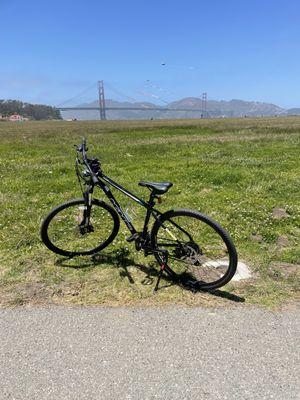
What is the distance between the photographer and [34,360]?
4180 mm

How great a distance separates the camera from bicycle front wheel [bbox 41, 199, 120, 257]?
21.3ft

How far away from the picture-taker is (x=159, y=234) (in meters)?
5.88

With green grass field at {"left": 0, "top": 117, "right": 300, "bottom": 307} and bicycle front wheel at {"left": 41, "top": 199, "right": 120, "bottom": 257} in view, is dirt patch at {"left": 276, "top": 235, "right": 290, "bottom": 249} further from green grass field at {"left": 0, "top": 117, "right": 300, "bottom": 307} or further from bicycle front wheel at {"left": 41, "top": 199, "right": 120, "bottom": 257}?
bicycle front wheel at {"left": 41, "top": 199, "right": 120, "bottom": 257}

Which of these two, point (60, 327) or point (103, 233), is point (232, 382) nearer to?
point (60, 327)

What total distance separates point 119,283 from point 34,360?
1.85 m

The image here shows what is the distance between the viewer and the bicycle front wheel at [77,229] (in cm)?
649

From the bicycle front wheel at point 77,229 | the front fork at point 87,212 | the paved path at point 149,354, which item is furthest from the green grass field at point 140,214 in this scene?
the front fork at point 87,212

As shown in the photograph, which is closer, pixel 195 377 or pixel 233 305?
pixel 195 377

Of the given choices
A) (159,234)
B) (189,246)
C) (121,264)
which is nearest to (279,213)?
(189,246)

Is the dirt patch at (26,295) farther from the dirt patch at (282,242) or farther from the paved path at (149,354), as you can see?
the dirt patch at (282,242)

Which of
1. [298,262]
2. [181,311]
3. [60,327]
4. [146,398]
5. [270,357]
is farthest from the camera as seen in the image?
[298,262]

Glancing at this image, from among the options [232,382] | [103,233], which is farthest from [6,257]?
[232,382]

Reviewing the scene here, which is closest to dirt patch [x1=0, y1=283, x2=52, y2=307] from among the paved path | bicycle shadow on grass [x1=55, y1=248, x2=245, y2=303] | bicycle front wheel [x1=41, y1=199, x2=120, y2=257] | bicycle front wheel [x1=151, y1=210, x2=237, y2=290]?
the paved path

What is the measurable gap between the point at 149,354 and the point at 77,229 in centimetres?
331
